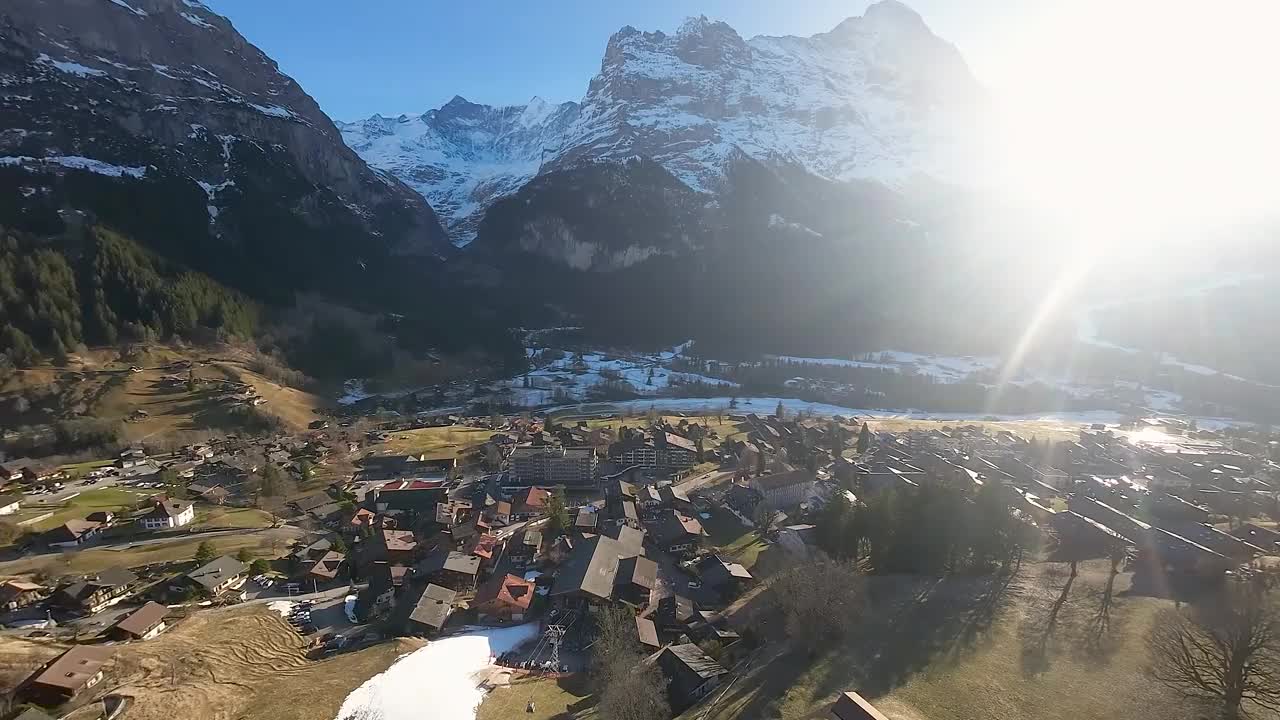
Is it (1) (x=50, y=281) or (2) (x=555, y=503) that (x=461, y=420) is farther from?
(1) (x=50, y=281)

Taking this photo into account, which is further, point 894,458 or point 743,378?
point 743,378

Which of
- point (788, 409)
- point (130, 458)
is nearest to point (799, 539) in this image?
point (130, 458)

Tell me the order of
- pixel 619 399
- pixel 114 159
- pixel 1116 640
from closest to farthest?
pixel 1116 640 < pixel 619 399 < pixel 114 159

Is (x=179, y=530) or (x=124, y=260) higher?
(x=124, y=260)

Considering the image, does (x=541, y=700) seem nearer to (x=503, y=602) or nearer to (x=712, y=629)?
(x=503, y=602)

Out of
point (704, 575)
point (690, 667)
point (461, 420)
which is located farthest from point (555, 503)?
point (461, 420)

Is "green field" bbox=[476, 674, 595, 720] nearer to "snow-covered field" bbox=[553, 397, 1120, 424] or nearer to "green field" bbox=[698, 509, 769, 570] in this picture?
"green field" bbox=[698, 509, 769, 570]

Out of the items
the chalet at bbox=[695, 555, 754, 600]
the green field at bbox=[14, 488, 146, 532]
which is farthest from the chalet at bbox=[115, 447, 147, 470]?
the chalet at bbox=[695, 555, 754, 600]

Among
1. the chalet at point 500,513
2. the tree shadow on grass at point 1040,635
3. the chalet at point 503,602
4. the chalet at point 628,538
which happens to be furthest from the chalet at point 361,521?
the tree shadow on grass at point 1040,635

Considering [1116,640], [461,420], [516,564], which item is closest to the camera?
[1116,640]
